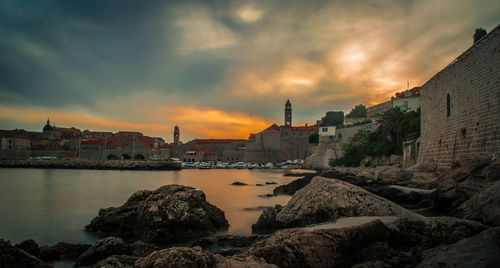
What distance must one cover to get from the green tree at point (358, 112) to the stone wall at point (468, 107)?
4989 centimetres

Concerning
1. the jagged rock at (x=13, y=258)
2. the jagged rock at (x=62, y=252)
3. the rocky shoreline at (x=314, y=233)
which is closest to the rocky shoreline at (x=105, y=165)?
the rocky shoreline at (x=314, y=233)

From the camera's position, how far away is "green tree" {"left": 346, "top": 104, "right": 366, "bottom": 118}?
6569 cm

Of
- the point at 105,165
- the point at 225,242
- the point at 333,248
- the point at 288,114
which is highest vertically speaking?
the point at 288,114

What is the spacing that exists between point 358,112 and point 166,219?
65.8 meters

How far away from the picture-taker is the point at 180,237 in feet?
23.2

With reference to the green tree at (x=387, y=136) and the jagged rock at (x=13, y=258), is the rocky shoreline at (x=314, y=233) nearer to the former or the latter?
the jagged rock at (x=13, y=258)

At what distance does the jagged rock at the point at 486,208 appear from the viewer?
4555mm

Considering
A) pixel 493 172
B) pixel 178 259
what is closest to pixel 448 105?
pixel 493 172

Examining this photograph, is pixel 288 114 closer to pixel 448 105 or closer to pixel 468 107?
pixel 448 105

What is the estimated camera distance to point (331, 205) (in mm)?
5965

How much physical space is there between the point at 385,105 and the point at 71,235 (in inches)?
2100

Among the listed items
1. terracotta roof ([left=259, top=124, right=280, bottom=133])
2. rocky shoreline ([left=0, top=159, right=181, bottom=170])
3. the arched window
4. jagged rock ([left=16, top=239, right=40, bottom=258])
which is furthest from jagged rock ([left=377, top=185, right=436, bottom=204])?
terracotta roof ([left=259, top=124, right=280, bottom=133])

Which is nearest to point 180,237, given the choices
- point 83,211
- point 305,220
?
point 305,220

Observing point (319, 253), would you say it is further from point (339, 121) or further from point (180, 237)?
point (339, 121)
